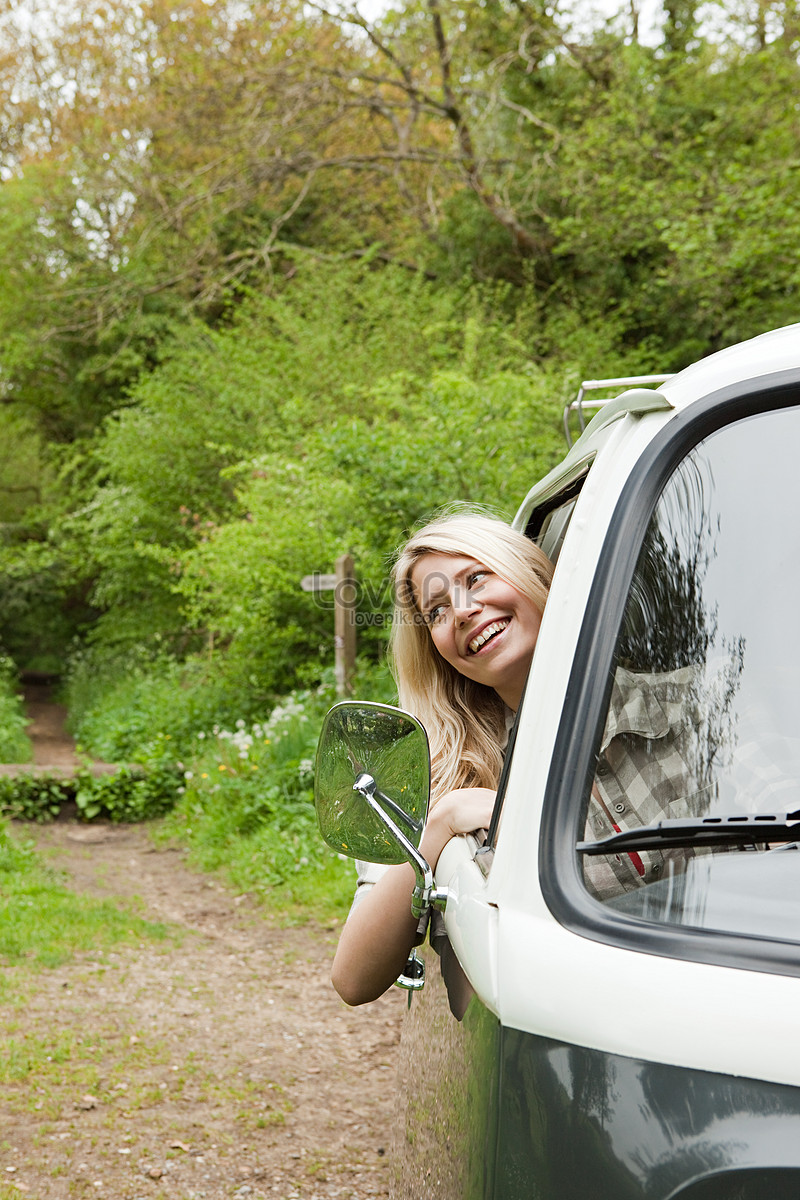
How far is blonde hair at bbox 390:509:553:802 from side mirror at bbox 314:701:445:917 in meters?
0.40

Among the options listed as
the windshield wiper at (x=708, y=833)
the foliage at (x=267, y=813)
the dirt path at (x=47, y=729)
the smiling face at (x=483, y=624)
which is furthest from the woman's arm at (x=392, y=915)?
the dirt path at (x=47, y=729)

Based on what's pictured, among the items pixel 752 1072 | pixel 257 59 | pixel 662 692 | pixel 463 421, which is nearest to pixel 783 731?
pixel 662 692

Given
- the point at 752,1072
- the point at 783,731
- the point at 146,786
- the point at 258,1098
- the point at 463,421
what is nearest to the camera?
the point at 752,1072

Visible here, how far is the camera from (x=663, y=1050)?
3.04 feet

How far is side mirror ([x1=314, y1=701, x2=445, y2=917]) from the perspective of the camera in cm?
129

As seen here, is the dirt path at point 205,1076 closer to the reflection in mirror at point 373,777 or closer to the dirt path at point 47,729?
the reflection in mirror at point 373,777

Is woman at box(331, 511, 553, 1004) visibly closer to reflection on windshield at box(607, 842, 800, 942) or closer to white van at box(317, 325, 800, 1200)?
white van at box(317, 325, 800, 1200)

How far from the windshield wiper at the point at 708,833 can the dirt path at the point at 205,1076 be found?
2.91m

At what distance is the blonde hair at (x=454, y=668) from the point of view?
1.91 meters

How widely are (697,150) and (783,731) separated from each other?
1417 centimetres

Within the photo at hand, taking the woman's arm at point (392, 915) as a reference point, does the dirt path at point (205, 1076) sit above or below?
below

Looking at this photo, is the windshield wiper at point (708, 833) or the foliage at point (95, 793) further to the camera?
the foliage at point (95, 793)

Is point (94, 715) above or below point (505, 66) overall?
below

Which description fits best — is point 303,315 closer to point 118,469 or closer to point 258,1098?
point 118,469
